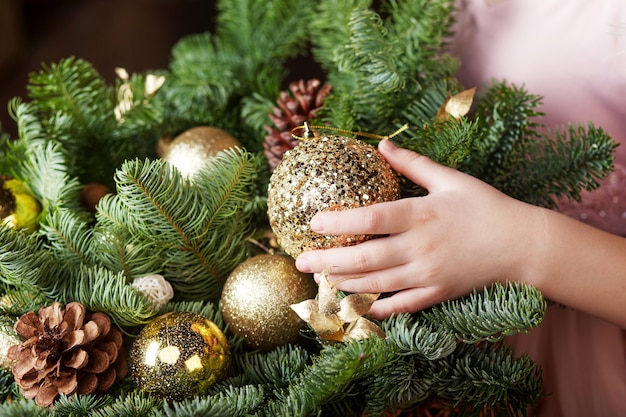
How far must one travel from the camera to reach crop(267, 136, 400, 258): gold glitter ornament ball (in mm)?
492

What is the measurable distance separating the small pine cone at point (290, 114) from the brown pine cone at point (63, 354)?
0.77 feet

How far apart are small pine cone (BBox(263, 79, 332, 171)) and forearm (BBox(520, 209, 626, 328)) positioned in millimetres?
256

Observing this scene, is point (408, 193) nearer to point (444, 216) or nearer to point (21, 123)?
point (444, 216)

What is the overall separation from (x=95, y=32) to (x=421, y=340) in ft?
6.06

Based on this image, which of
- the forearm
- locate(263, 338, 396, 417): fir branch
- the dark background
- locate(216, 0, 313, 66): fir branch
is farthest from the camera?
the dark background

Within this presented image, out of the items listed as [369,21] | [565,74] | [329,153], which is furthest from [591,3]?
[329,153]

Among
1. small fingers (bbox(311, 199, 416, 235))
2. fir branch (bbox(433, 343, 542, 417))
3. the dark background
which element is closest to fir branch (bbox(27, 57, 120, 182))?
small fingers (bbox(311, 199, 416, 235))

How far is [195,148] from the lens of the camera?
0.64 metres

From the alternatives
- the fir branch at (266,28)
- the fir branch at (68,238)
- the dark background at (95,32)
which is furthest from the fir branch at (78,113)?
the dark background at (95,32)

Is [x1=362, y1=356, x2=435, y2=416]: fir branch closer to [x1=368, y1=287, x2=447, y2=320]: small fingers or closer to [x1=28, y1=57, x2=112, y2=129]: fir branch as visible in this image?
[x1=368, y1=287, x2=447, y2=320]: small fingers

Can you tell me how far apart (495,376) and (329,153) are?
238 mm

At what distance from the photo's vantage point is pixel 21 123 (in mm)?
645

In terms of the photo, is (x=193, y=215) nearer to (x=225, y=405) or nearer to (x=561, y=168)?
(x=225, y=405)

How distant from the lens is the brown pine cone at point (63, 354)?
479mm
